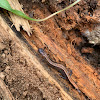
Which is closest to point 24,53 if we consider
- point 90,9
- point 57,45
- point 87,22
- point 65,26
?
point 57,45

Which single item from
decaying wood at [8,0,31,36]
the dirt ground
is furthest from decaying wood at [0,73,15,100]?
decaying wood at [8,0,31,36]

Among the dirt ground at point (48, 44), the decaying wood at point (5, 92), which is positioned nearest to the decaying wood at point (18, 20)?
the dirt ground at point (48, 44)

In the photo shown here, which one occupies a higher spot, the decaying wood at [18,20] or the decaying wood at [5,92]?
the decaying wood at [18,20]

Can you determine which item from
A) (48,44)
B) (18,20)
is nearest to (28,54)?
(48,44)

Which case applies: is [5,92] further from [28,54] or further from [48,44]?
[48,44]

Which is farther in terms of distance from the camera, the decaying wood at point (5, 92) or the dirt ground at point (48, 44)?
the dirt ground at point (48, 44)

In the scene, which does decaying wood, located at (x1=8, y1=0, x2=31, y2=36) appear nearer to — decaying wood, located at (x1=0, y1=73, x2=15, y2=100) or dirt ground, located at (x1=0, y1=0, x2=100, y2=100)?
dirt ground, located at (x1=0, y1=0, x2=100, y2=100)

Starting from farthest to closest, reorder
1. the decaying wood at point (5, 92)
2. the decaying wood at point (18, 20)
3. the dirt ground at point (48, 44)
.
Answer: the decaying wood at point (18, 20) < the dirt ground at point (48, 44) < the decaying wood at point (5, 92)

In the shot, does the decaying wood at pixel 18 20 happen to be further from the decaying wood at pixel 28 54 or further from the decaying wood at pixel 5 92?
the decaying wood at pixel 5 92

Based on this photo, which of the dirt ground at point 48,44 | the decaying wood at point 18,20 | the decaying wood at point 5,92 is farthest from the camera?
the decaying wood at point 18,20
